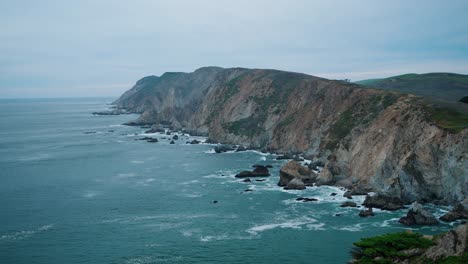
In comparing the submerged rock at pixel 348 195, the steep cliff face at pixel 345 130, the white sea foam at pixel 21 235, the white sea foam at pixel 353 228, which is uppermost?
the steep cliff face at pixel 345 130

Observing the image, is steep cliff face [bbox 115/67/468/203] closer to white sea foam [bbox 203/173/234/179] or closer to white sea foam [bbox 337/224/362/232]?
white sea foam [bbox 337/224/362/232]

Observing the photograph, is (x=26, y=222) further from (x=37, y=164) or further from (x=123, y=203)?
(x=37, y=164)

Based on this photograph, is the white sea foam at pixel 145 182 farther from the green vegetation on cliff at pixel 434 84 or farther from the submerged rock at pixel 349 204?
the green vegetation on cliff at pixel 434 84

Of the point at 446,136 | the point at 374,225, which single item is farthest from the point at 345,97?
the point at 374,225

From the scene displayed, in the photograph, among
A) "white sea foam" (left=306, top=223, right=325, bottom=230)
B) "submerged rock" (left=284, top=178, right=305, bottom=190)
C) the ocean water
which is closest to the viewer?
the ocean water

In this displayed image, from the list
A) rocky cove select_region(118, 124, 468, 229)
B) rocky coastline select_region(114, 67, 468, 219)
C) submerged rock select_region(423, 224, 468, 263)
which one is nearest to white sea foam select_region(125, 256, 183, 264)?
submerged rock select_region(423, 224, 468, 263)

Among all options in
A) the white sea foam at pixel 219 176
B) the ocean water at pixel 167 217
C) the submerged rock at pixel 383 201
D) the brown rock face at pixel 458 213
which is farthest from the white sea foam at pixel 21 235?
the brown rock face at pixel 458 213
